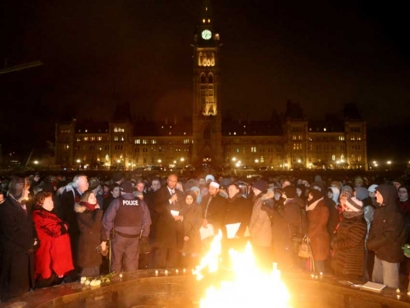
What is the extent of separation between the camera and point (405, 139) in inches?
3656

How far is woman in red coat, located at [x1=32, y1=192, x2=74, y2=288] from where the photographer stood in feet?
A: 22.4

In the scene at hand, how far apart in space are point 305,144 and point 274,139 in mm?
7798

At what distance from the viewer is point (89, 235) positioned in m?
7.35

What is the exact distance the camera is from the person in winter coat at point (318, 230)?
7.69 meters

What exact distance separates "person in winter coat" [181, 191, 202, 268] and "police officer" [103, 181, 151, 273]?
53.6 inches

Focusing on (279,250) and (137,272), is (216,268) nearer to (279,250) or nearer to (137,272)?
(137,272)

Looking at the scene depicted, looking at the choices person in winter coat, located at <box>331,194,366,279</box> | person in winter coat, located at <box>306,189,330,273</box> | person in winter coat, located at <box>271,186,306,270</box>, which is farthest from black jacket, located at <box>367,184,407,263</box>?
person in winter coat, located at <box>271,186,306,270</box>

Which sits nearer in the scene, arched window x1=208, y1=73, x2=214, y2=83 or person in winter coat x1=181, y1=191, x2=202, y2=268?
person in winter coat x1=181, y1=191, x2=202, y2=268

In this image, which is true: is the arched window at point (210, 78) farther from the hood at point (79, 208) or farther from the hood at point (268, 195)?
the hood at point (79, 208)

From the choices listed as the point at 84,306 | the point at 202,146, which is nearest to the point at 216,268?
the point at 84,306

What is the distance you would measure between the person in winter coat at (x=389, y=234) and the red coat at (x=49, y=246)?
16.8 ft

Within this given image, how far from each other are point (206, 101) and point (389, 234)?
8401 centimetres

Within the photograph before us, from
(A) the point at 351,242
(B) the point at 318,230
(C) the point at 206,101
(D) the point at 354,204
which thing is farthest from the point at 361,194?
(C) the point at 206,101

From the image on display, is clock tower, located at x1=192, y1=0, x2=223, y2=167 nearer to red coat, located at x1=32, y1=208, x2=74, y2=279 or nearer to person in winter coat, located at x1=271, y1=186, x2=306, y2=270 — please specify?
person in winter coat, located at x1=271, y1=186, x2=306, y2=270
